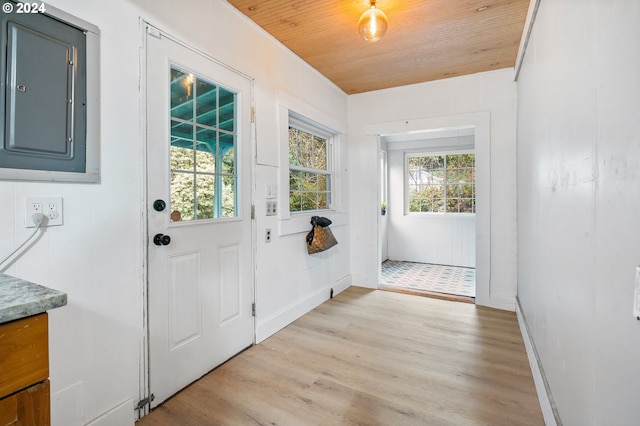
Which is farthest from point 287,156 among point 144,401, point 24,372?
point 24,372

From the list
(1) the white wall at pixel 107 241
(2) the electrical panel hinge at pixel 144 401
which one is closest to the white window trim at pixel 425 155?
(1) the white wall at pixel 107 241

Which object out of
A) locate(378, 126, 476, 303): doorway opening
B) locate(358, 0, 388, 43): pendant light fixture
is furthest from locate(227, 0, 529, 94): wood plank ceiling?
locate(378, 126, 476, 303): doorway opening

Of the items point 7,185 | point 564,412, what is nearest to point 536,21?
point 564,412

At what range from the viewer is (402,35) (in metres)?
2.58

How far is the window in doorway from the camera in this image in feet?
17.7

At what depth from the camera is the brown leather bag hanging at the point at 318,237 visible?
308 cm

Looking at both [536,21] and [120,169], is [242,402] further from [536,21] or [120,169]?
[536,21]

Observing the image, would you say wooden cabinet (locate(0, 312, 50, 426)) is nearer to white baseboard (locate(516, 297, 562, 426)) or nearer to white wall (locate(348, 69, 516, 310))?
white baseboard (locate(516, 297, 562, 426))

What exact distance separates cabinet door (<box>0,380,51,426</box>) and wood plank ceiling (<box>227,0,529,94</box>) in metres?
2.37

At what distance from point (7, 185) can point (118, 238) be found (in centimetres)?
47

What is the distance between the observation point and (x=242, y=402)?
176cm

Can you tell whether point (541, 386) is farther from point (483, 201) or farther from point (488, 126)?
point (488, 126)

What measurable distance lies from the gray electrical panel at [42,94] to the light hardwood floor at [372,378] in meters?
1.40

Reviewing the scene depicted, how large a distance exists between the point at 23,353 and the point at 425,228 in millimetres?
5656
